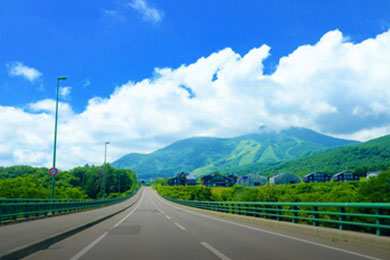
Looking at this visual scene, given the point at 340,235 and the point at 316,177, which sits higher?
the point at 340,235

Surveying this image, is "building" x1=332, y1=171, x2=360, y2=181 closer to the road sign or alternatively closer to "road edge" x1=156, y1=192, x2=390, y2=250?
the road sign

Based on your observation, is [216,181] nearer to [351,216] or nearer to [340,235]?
[351,216]

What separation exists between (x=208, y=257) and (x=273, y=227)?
845cm

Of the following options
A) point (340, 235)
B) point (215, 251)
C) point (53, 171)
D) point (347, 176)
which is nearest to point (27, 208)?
point (53, 171)

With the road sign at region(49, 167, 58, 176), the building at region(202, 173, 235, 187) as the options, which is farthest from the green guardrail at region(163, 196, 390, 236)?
the building at region(202, 173, 235, 187)

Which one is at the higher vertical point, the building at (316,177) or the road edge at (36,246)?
the road edge at (36,246)

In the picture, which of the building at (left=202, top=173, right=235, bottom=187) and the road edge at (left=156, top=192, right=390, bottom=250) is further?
the building at (left=202, top=173, right=235, bottom=187)

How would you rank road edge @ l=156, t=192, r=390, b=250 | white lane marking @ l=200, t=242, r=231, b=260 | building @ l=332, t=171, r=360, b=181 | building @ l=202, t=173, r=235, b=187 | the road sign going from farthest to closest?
building @ l=202, t=173, r=235, b=187
building @ l=332, t=171, r=360, b=181
the road sign
road edge @ l=156, t=192, r=390, b=250
white lane marking @ l=200, t=242, r=231, b=260

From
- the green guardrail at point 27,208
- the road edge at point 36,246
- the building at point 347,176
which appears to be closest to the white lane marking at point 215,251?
the road edge at point 36,246

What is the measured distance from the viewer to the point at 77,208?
101 ft

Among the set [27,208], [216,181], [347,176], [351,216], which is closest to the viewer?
[351,216]

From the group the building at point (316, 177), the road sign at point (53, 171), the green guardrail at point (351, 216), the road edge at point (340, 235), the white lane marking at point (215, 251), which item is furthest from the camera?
the building at point (316, 177)

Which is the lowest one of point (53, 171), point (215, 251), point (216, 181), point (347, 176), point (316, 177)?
point (216, 181)

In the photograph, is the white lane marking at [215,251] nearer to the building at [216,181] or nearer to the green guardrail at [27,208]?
the green guardrail at [27,208]
